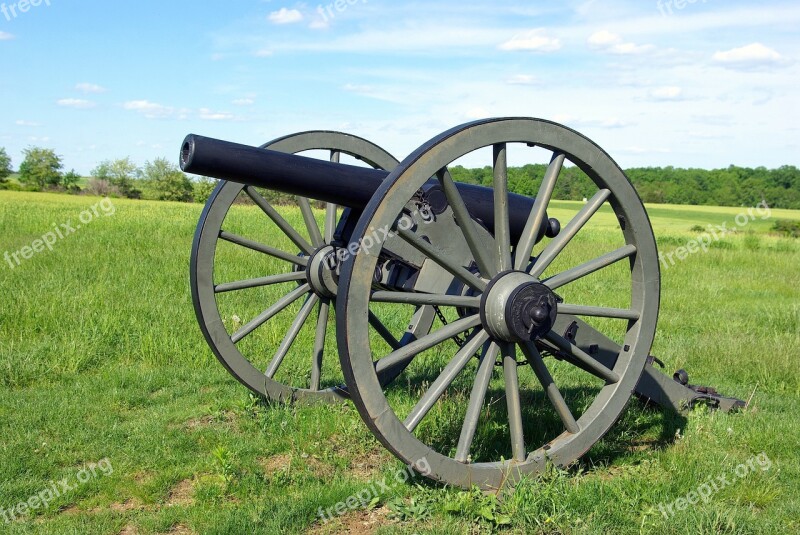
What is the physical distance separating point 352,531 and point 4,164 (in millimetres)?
76660

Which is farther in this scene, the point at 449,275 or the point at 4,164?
the point at 4,164

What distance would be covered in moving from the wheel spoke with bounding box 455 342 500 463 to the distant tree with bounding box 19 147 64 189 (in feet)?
240

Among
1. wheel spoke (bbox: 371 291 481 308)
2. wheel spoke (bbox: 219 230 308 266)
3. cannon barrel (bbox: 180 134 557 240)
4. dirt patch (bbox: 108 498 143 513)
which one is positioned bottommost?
dirt patch (bbox: 108 498 143 513)

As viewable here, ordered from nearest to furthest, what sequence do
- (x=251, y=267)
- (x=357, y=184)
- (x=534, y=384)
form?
(x=357, y=184) → (x=534, y=384) → (x=251, y=267)

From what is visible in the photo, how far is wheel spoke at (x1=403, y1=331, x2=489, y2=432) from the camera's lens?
3.48 m

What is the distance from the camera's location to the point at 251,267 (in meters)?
10.9

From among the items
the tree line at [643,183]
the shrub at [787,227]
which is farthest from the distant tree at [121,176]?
the shrub at [787,227]

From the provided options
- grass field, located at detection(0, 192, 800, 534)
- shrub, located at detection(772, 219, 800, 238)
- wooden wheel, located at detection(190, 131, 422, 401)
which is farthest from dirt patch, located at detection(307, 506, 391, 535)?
shrub, located at detection(772, 219, 800, 238)

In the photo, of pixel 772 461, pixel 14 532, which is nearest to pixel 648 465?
pixel 772 461

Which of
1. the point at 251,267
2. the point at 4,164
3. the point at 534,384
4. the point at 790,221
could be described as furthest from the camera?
the point at 4,164

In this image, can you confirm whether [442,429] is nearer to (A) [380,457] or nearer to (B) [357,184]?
(A) [380,457]

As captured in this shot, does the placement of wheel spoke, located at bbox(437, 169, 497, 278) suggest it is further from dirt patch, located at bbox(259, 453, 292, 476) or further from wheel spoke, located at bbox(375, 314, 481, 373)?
dirt patch, located at bbox(259, 453, 292, 476)

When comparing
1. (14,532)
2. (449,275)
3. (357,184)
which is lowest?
(14,532)

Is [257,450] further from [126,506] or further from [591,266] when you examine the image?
[591,266]
